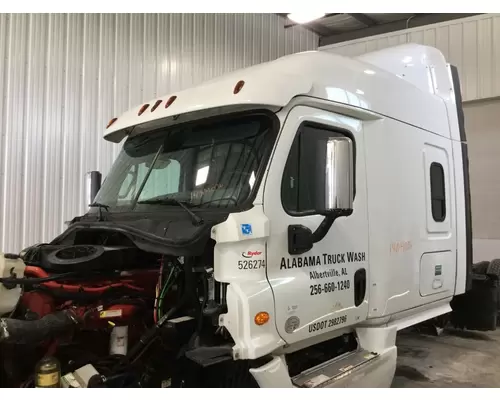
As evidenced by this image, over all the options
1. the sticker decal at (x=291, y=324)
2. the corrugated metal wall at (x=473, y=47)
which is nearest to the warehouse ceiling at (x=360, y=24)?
the corrugated metal wall at (x=473, y=47)

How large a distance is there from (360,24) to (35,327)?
878cm

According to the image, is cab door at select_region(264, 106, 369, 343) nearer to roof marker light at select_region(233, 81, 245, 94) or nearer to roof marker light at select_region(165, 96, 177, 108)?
roof marker light at select_region(233, 81, 245, 94)

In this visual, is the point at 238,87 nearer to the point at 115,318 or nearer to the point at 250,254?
the point at 250,254

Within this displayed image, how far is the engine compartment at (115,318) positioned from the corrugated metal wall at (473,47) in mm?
7254

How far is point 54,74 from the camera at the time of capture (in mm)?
6270

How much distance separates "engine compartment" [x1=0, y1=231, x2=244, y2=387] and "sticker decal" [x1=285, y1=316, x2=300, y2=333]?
1.23 ft

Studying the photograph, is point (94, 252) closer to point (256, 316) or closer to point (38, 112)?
point (256, 316)

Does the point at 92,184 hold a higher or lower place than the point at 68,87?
lower

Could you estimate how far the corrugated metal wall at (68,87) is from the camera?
590 centimetres

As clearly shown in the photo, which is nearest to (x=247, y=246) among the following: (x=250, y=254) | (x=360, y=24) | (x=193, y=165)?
(x=250, y=254)

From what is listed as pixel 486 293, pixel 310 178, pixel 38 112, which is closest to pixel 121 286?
pixel 310 178

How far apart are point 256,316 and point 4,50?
16.0 feet

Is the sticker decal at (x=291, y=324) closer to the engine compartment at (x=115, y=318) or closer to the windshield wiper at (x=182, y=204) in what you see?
the engine compartment at (x=115, y=318)

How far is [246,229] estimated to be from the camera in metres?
2.84
